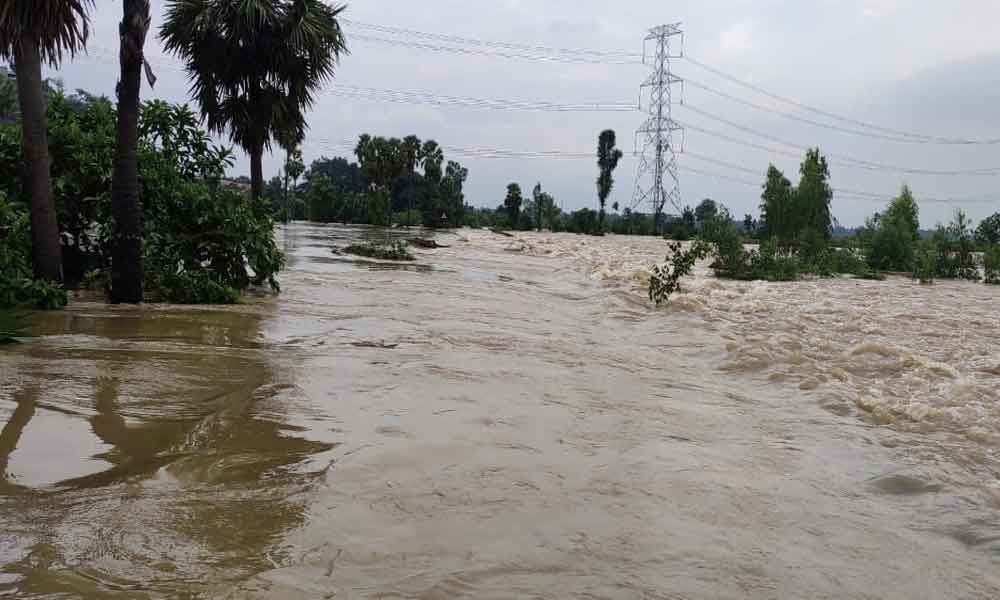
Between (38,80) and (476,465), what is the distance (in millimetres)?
7235

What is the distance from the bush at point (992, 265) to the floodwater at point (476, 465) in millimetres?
17590

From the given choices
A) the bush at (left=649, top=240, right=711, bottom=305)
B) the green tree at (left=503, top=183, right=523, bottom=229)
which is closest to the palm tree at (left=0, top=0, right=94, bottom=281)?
the bush at (left=649, top=240, right=711, bottom=305)

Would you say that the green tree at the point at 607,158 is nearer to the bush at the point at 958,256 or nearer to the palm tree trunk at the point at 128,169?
the bush at the point at 958,256

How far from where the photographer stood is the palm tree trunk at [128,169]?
25.6 feet

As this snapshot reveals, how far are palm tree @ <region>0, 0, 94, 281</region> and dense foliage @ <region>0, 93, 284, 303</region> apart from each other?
38.4 inches

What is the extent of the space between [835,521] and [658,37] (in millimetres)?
58549

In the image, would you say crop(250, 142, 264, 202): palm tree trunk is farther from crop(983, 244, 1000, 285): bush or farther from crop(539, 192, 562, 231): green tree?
crop(539, 192, 562, 231): green tree

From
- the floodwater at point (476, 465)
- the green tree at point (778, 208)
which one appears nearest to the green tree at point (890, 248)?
the green tree at point (778, 208)

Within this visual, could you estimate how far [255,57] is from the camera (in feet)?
47.9

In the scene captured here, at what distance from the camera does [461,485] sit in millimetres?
3369

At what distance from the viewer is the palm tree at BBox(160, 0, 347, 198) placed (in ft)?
46.2

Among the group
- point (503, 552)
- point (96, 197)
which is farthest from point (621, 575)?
point (96, 197)

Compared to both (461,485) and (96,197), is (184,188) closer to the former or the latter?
(96,197)

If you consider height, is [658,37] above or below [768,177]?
above
